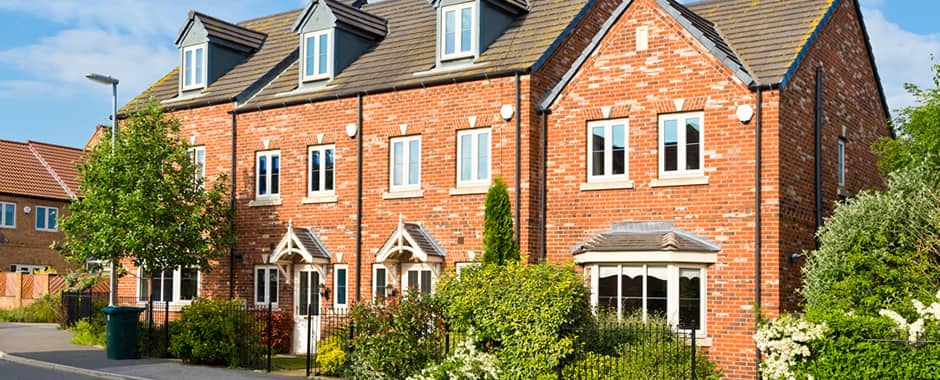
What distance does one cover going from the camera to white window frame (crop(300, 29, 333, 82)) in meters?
25.6

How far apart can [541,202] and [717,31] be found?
5.43 metres

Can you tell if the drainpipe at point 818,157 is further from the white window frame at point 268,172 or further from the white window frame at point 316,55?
the white window frame at point 268,172

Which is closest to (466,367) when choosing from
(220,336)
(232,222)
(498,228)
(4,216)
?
(498,228)

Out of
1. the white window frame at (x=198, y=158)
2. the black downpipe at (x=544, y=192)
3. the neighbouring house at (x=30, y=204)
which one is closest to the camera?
the black downpipe at (x=544, y=192)

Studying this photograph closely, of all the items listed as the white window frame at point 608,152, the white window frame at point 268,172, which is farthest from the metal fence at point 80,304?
the white window frame at point 608,152

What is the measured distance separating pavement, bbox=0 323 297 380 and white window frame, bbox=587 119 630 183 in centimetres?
756

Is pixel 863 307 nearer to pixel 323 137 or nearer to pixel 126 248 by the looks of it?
pixel 323 137

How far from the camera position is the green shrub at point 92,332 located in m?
25.5

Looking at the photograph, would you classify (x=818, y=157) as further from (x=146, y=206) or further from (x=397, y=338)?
(x=146, y=206)

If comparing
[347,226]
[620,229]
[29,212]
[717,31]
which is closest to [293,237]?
[347,226]

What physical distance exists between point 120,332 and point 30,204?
3111 centimetres

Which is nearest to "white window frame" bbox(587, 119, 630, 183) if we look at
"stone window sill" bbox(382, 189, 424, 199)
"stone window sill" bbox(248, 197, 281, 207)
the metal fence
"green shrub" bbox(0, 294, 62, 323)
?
"stone window sill" bbox(382, 189, 424, 199)

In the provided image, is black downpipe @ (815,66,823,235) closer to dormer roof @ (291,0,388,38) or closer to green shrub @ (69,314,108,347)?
dormer roof @ (291,0,388,38)

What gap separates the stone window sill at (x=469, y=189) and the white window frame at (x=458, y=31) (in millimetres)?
3300
